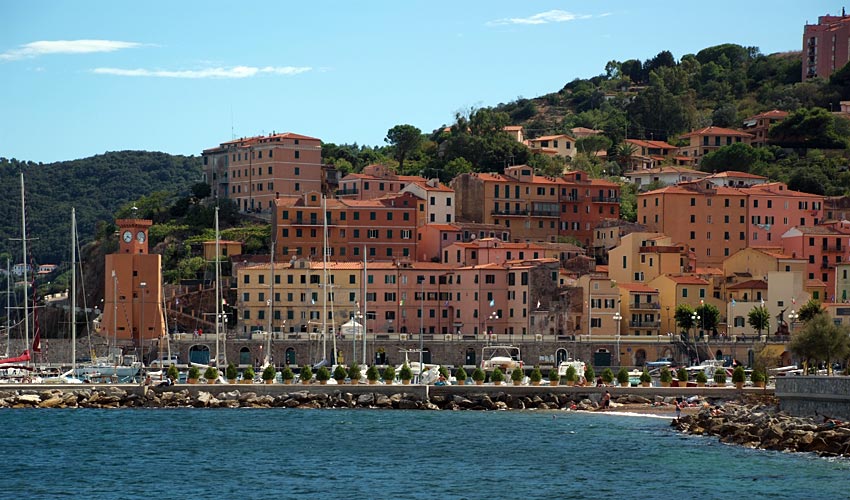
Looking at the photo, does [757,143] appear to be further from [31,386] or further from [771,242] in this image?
[31,386]

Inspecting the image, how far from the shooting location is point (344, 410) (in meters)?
69.9

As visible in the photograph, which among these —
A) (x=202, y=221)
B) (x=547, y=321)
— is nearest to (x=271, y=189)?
(x=202, y=221)

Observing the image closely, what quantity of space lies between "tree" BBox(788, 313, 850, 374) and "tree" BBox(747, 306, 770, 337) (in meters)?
29.9

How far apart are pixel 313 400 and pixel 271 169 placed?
55.2 meters

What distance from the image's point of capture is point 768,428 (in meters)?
53.4

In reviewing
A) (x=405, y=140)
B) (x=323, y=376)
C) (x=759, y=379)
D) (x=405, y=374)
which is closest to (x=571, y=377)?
Answer: (x=405, y=374)

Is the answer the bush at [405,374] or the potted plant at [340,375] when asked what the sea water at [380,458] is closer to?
the potted plant at [340,375]

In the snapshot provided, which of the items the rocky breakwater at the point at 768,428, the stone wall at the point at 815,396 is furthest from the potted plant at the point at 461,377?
the stone wall at the point at 815,396

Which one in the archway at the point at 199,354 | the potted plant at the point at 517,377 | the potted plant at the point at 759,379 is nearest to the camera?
the potted plant at the point at 759,379

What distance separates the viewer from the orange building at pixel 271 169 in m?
124

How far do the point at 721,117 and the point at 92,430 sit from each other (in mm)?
110705

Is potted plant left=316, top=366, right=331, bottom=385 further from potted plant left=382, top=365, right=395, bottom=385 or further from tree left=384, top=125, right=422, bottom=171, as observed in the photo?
tree left=384, top=125, right=422, bottom=171

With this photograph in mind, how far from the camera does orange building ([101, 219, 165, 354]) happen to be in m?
98.2

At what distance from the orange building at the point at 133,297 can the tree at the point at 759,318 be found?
3704 centimetres
